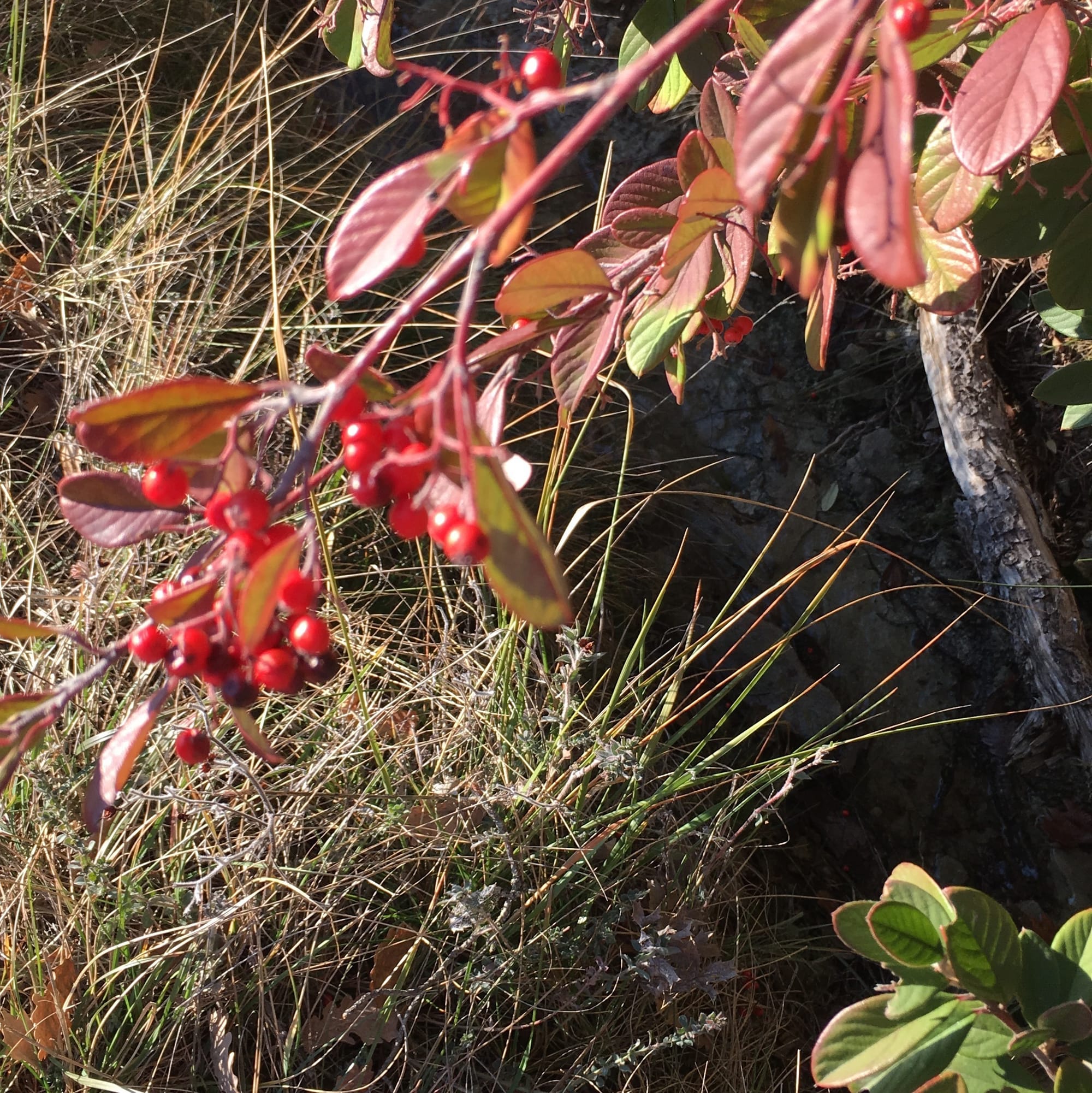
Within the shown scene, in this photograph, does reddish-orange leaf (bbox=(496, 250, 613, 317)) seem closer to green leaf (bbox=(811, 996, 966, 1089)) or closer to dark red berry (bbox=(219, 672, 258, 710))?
dark red berry (bbox=(219, 672, 258, 710))

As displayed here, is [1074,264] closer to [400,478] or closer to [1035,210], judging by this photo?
[1035,210]

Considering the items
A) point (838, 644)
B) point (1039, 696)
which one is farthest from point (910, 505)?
point (1039, 696)

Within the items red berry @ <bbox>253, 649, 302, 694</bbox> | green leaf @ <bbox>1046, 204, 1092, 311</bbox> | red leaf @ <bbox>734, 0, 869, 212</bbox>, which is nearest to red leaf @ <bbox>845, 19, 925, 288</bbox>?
red leaf @ <bbox>734, 0, 869, 212</bbox>

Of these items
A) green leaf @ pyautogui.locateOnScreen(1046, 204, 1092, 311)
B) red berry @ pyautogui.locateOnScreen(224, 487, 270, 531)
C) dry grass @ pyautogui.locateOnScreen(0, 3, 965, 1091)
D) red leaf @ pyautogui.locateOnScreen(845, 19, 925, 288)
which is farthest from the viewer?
dry grass @ pyautogui.locateOnScreen(0, 3, 965, 1091)

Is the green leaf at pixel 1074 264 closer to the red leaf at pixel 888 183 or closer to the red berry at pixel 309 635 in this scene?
the red leaf at pixel 888 183

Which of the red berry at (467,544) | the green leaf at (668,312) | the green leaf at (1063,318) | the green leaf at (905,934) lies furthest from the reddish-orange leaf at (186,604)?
the green leaf at (1063,318)

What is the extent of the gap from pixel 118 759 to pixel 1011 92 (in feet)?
2.46

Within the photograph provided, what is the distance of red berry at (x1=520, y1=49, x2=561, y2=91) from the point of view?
48 centimetres

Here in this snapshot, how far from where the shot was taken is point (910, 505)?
73.4 inches

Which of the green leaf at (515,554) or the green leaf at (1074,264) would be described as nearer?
the green leaf at (515,554)

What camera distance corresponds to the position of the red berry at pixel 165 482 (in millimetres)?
513

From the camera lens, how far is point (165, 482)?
0.51 m

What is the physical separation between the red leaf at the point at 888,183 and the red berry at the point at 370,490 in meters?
0.24

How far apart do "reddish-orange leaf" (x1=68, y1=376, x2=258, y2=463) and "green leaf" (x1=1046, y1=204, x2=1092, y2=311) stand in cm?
81
